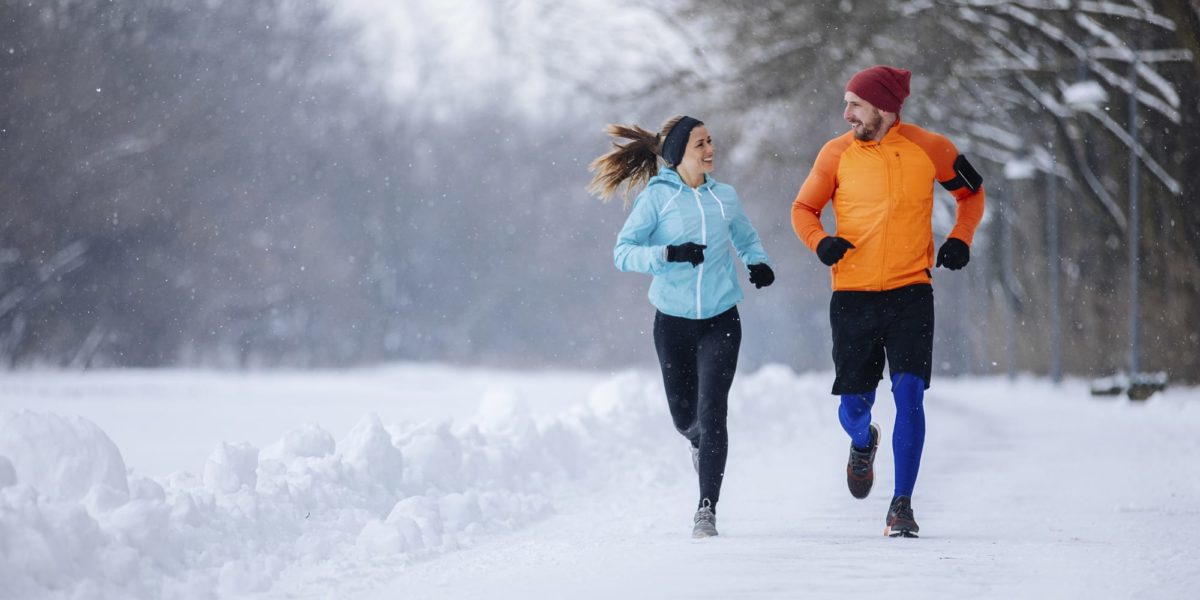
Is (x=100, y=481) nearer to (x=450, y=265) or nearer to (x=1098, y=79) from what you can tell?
(x=1098, y=79)

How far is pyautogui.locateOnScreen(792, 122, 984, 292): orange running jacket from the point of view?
7625 mm

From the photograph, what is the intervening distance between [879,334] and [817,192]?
0.68 metres

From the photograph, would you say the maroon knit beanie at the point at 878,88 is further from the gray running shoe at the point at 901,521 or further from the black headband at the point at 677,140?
the gray running shoe at the point at 901,521

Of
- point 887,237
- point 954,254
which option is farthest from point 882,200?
point 954,254

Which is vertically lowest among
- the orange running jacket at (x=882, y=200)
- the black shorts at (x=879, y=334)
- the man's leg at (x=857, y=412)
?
the man's leg at (x=857, y=412)

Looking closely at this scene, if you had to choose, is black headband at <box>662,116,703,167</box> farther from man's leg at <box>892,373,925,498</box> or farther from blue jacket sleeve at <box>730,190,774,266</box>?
man's leg at <box>892,373,925,498</box>

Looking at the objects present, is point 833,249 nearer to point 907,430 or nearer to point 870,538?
point 907,430

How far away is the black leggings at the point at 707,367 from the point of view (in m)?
7.75

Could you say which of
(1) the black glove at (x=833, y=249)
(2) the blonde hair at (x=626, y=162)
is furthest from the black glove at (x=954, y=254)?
(2) the blonde hair at (x=626, y=162)

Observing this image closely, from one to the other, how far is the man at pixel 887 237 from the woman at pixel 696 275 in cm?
35

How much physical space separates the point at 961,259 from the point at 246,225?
5321 cm

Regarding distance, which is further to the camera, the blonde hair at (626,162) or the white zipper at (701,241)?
the blonde hair at (626,162)

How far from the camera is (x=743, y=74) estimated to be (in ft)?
75.9

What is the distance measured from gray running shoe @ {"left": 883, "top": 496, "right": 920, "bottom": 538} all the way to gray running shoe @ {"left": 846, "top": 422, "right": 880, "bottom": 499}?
705 mm
